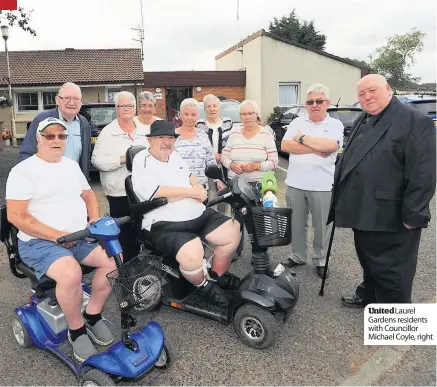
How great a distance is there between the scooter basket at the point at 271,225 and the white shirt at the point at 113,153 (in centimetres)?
147

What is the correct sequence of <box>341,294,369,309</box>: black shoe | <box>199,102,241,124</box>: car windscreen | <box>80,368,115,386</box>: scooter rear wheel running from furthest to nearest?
<box>199,102,241,124</box>: car windscreen
<box>341,294,369,309</box>: black shoe
<box>80,368,115,386</box>: scooter rear wheel

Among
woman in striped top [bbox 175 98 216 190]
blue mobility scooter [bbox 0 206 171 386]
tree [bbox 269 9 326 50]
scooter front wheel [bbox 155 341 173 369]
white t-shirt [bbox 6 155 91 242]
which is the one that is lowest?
scooter front wheel [bbox 155 341 173 369]

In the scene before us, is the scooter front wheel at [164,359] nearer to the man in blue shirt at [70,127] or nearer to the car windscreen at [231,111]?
the man in blue shirt at [70,127]

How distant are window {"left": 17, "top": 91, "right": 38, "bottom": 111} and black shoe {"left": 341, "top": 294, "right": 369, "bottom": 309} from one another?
67.4 feet

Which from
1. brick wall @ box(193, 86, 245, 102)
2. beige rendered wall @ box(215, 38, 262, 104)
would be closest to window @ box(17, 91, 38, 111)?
brick wall @ box(193, 86, 245, 102)

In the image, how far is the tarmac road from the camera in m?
2.75

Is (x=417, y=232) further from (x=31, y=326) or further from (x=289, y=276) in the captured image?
(x=31, y=326)

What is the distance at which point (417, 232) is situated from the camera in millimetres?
A: 3238

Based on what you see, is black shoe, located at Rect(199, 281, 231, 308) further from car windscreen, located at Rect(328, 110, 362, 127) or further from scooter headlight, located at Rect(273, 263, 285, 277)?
car windscreen, located at Rect(328, 110, 362, 127)

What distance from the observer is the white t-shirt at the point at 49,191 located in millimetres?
2820

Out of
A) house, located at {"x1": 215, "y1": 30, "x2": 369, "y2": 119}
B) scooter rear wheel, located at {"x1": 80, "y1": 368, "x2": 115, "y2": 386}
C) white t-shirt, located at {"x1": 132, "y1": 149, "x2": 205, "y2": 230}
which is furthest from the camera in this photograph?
house, located at {"x1": 215, "y1": 30, "x2": 369, "y2": 119}

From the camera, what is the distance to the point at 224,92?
21.2 metres

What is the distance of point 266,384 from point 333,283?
1.77m

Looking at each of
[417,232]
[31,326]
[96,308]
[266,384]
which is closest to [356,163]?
[417,232]
